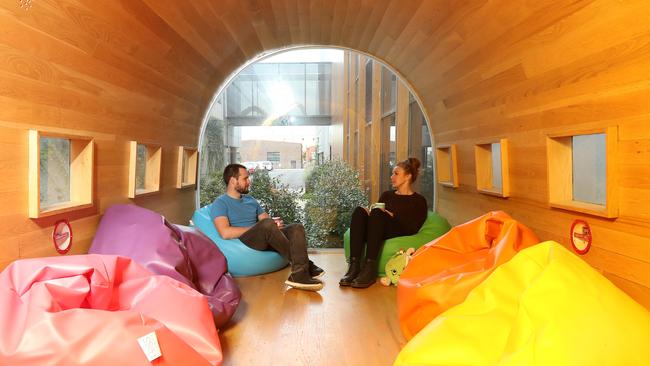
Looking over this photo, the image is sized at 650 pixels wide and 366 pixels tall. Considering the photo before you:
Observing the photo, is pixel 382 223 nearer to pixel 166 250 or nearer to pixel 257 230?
pixel 257 230

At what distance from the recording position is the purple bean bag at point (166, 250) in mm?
3129

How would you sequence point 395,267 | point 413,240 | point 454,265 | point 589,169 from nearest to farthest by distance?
point 589,169 → point 454,265 → point 395,267 → point 413,240

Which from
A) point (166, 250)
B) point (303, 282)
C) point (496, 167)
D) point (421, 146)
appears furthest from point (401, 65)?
point (166, 250)

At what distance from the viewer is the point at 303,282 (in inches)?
174

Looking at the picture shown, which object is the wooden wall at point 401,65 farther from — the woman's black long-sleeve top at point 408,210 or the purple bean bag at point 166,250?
the woman's black long-sleeve top at point 408,210

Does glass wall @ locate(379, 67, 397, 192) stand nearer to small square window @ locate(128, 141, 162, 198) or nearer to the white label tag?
small square window @ locate(128, 141, 162, 198)

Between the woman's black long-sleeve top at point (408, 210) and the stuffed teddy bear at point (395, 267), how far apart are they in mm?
373

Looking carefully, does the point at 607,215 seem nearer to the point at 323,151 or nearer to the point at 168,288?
the point at 168,288

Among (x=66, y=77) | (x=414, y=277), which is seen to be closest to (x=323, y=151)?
(x=414, y=277)

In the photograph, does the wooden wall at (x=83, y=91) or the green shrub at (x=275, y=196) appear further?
the green shrub at (x=275, y=196)

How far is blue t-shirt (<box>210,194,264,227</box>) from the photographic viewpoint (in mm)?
4977

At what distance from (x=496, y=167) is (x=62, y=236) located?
344 cm

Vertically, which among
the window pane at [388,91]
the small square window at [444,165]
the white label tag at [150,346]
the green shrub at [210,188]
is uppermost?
the window pane at [388,91]

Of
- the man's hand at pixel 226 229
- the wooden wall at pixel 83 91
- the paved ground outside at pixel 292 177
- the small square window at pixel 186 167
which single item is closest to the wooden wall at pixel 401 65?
the wooden wall at pixel 83 91
